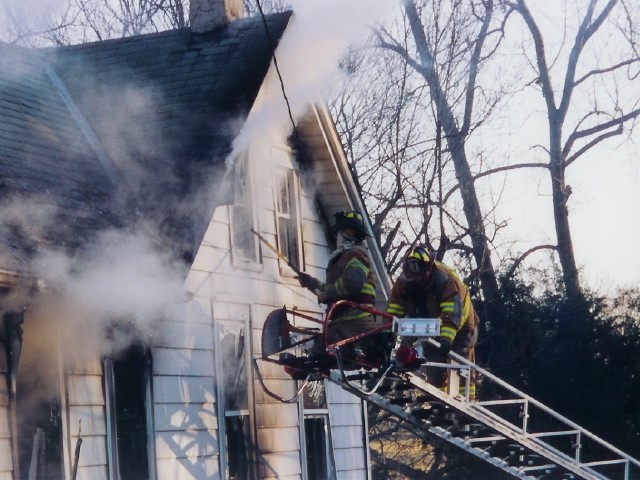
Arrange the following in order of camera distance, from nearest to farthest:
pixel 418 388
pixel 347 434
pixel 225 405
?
pixel 418 388 < pixel 225 405 < pixel 347 434

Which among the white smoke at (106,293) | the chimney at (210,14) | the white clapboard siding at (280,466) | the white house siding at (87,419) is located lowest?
the white clapboard siding at (280,466)

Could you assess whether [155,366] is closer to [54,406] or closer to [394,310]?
[54,406]

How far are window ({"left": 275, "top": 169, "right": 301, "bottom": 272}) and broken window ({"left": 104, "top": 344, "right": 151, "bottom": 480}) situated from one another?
3.17 meters

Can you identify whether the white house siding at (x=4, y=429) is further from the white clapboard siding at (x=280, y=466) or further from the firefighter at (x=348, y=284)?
the white clapboard siding at (x=280, y=466)

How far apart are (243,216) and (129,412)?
3034mm

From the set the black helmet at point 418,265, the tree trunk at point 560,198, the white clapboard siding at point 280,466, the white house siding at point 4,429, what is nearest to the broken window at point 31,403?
the white house siding at point 4,429

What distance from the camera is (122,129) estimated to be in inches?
496

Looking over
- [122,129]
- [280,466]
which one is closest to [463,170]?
[280,466]

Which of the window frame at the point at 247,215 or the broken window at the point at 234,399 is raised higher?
the window frame at the point at 247,215

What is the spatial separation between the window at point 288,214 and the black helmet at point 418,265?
2.36 meters

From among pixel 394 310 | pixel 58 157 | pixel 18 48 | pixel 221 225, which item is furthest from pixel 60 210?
pixel 18 48

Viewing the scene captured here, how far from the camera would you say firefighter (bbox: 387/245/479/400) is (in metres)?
11.6

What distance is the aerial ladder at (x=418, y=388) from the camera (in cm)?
1072

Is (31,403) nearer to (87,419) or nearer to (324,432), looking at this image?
(87,419)
